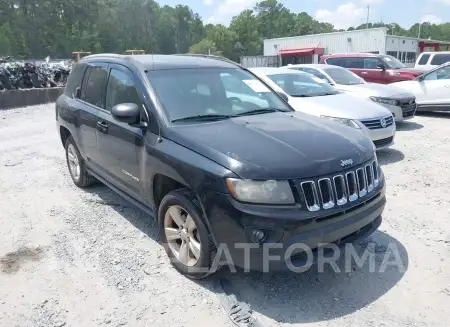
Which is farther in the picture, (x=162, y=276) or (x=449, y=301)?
(x=162, y=276)

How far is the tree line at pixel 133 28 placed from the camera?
75938 millimetres

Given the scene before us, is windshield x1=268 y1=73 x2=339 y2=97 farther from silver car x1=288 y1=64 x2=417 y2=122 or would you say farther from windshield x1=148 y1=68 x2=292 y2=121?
windshield x1=148 y1=68 x2=292 y2=121

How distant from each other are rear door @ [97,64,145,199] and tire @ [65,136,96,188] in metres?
0.90

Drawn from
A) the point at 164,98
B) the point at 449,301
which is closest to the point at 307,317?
the point at 449,301

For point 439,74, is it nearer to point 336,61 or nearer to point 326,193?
point 336,61

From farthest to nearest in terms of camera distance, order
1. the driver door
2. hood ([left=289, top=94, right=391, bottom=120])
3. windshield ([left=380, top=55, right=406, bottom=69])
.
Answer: windshield ([left=380, top=55, right=406, bottom=69])
the driver door
hood ([left=289, top=94, right=391, bottom=120])

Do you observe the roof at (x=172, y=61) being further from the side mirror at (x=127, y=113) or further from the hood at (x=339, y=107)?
the hood at (x=339, y=107)

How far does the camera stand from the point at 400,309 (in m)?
2.89

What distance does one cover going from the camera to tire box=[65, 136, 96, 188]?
5254mm

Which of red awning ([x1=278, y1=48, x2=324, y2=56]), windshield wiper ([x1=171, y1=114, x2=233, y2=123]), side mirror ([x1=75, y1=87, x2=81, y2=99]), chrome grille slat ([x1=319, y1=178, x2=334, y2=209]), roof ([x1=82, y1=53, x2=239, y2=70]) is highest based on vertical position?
red awning ([x1=278, y1=48, x2=324, y2=56])

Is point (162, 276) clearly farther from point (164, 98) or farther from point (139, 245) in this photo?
point (164, 98)

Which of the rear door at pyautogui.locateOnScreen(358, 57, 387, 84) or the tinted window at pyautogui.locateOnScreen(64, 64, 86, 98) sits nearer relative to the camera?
the tinted window at pyautogui.locateOnScreen(64, 64, 86, 98)

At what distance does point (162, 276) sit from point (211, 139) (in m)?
1.27

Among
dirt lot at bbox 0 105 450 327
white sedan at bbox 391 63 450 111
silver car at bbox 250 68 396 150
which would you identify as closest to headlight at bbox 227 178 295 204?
dirt lot at bbox 0 105 450 327
